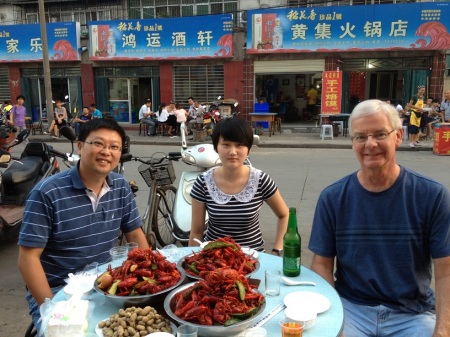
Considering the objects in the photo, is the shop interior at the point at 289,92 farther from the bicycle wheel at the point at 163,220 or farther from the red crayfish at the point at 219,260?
the red crayfish at the point at 219,260

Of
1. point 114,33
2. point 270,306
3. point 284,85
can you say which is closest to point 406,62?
point 284,85

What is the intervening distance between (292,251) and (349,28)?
1349cm

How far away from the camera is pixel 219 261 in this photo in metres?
1.89

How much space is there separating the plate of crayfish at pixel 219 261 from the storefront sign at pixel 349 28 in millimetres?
13557

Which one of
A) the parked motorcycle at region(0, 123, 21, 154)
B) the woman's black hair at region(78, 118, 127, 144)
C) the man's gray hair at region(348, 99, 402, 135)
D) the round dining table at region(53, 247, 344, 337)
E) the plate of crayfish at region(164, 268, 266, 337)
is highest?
the man's gray hair at region(348, 99, 402, 135)

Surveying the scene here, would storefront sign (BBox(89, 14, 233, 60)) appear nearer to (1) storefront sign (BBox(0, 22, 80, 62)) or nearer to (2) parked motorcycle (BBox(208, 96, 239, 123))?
(1) storefront sign (BBox(0, 22, 80, 62))

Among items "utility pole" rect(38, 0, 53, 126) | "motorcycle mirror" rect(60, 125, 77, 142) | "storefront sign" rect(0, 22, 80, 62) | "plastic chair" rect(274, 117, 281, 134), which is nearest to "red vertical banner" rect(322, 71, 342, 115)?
"plastic chair" rect(274, 117, 281, 134)

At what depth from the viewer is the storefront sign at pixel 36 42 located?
54.2 ft

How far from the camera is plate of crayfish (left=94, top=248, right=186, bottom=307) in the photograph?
172 cm

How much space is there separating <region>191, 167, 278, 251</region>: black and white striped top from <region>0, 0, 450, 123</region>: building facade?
12.6m

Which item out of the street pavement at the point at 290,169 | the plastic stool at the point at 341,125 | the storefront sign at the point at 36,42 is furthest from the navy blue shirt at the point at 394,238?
the storefront sign at the point at 36,42

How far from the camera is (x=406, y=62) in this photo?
14.2m

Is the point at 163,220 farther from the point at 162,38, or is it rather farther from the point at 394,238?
the point at 162,38

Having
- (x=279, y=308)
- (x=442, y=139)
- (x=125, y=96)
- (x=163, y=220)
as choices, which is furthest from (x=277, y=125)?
(x=279, y=308)
